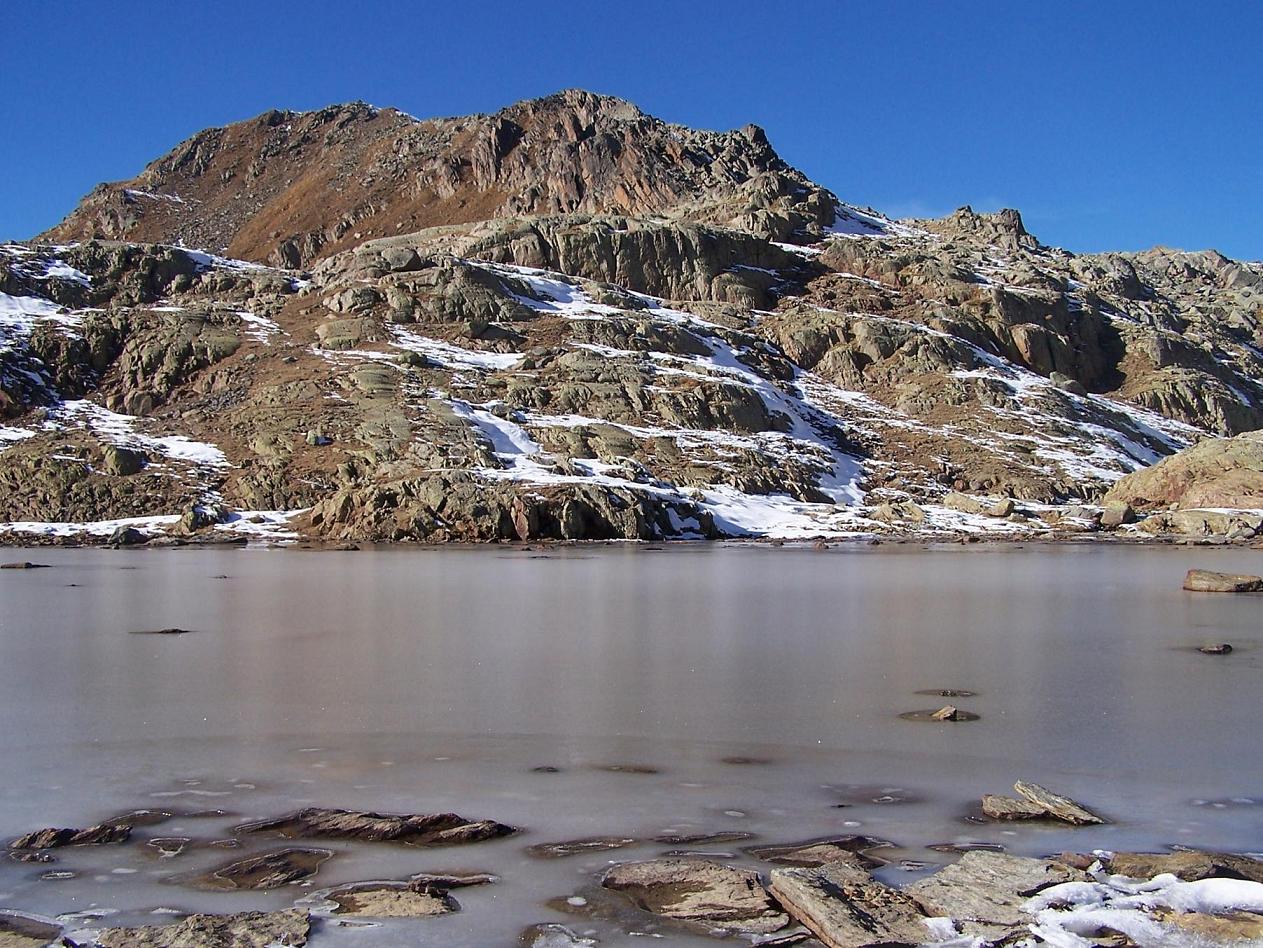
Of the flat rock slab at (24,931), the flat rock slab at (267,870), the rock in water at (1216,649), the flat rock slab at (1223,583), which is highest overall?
the flat rock slab at (1223,583)

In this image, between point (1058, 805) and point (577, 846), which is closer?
point (577, 846)

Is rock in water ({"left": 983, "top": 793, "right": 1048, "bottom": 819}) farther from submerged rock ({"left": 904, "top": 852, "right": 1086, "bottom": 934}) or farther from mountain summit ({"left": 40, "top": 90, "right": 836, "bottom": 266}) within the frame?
mountain summit ({"left": 40, "top": 90, "right": 836, "bottom": 266})

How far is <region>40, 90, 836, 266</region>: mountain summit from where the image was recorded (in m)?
106

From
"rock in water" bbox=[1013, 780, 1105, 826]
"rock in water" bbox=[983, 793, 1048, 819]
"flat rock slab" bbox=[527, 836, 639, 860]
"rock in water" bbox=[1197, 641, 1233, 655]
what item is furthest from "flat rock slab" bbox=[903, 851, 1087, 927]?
"rock in water" bbox=[1197, 641, 1233, 655]

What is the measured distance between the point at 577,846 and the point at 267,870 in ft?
6.09

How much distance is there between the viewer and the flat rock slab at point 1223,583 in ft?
73.3

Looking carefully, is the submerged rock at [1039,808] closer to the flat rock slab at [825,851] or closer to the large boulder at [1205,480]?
the flat rock slab at [825,851]

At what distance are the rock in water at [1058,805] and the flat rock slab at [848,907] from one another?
1818mm

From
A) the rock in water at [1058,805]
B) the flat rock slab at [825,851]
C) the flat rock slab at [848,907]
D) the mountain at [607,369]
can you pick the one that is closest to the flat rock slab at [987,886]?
the flat rock slab at [848,907]

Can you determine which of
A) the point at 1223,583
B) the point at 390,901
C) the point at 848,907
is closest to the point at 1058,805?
the point at 848,907

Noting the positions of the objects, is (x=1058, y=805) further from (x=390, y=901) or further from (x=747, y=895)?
(x=390, y=901)

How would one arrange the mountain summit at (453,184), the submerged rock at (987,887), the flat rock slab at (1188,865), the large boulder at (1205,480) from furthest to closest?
the mountain summit at (453,184) < the large boulder at (1205,480) < the flat rock slab at (1188,865) < the submerged rock at (987,887)

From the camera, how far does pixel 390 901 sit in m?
5.66

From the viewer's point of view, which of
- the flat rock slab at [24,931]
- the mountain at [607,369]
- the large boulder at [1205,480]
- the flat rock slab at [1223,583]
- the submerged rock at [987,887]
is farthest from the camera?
the large boulder at [1205,480]
